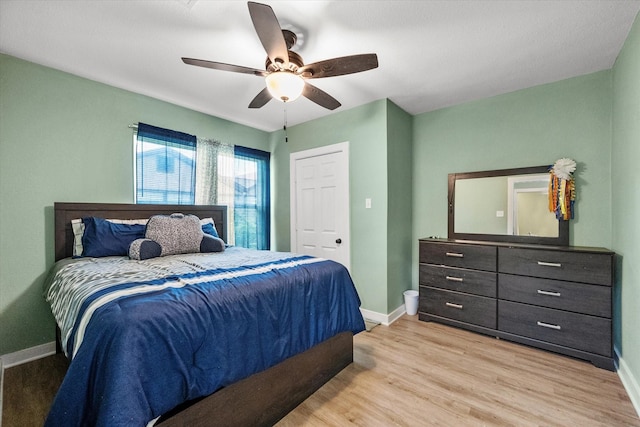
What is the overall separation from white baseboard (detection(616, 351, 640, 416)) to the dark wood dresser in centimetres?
8

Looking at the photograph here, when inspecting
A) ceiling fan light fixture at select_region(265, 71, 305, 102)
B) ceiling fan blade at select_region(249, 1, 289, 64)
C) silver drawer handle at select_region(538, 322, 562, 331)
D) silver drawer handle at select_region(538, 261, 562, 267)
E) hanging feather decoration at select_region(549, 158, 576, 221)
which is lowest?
silver drawer handle at select_region(538, 322, 562, 331)

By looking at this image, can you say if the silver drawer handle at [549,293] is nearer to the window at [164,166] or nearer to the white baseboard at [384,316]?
the white baseboard at [384,316]

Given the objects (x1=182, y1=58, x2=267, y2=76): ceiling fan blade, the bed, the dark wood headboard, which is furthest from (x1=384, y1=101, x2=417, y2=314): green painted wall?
the dark wood headboard

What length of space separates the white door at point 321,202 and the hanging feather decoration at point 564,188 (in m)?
2.05

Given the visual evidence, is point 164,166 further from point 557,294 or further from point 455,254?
point 557,294

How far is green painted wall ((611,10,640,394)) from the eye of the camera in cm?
179

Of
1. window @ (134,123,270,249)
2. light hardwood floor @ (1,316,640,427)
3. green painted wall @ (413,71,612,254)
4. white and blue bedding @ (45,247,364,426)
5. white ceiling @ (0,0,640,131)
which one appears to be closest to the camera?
white and blue bedding @ (45,247,364,426)

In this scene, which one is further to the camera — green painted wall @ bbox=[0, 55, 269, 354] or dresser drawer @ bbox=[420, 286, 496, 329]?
dresser drawer @ bbox=[420, 286, 496, 329]

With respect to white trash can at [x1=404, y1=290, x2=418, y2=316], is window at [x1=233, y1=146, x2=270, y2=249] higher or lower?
higher

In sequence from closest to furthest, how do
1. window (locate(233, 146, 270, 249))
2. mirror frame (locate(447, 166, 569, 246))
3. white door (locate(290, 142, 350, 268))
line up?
mirror frame (locate(447, 166, 569, 246)) → white door (locate(290, 142, 350, 268)) → window (locate(233, 146, 270, 249))

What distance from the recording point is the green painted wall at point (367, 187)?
3.08 meters

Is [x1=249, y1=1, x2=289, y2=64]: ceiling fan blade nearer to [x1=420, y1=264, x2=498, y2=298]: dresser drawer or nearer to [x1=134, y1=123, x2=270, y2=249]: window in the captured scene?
[x1=134, y1=123, x2=270, y2=249]: window

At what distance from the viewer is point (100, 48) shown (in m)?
2.12

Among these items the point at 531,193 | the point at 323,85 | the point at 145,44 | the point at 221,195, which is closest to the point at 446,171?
the point at 531,193
